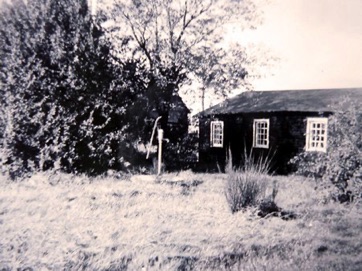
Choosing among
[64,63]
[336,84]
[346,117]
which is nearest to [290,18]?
[336,84]

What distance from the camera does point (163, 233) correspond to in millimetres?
2561

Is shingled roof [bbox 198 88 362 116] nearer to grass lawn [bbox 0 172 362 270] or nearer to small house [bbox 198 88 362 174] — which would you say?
small house [bbox 198 88 362 174]

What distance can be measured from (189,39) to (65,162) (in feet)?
14.4

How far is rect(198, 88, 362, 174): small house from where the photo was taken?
7.20 meters

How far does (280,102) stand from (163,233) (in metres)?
6.40

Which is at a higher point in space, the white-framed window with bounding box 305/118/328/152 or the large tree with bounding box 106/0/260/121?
the large tree with bounding box 106/0/260/121

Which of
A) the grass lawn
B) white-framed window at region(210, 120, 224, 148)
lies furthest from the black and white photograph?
white-framed window at region(210, 120, 224, 148)

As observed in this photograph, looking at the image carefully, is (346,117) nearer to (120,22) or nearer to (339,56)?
(339,56)

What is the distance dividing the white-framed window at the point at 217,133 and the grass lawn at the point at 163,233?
531 centimetres

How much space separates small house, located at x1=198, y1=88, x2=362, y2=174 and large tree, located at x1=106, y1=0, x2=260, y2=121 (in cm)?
101

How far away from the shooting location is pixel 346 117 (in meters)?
3.53

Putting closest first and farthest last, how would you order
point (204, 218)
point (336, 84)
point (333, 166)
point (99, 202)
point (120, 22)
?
point (336, 84)
point (204, 218)
point (99, 202)
point (333, 166)
point (120, 22)

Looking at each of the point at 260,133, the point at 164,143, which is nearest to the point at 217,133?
the point at 260,133

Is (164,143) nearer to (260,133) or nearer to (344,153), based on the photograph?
(260,133)
